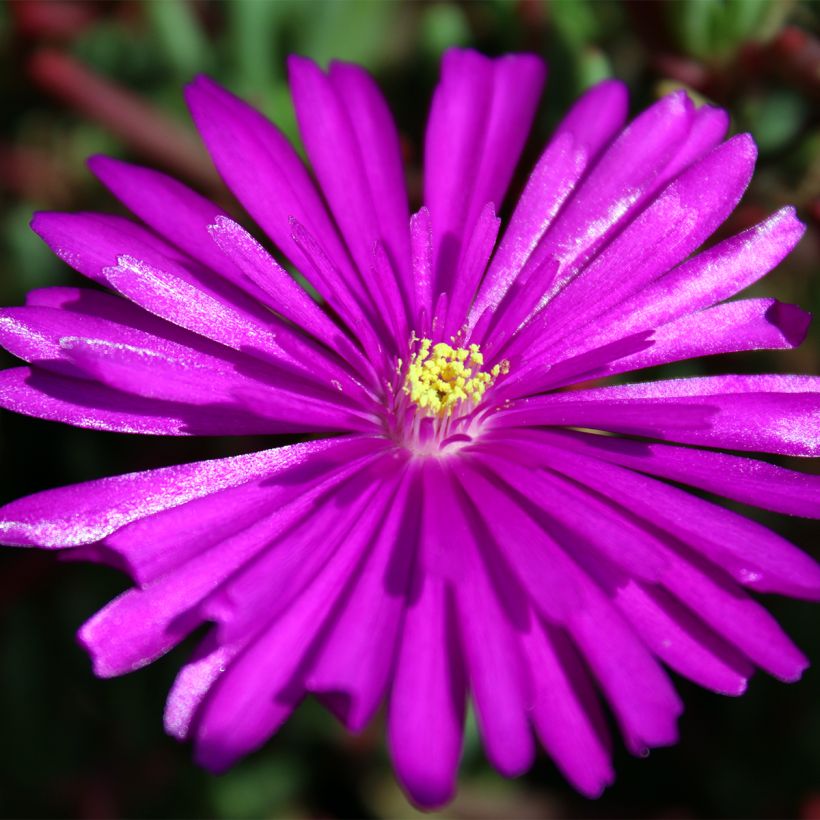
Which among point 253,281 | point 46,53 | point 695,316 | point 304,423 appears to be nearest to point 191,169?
point 46,53

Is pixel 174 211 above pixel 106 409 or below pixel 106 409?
above

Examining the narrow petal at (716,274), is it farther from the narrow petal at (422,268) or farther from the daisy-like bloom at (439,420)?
the narrow petal at (422,268)

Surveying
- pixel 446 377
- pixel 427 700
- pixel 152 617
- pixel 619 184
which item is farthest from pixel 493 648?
pixel 619 184

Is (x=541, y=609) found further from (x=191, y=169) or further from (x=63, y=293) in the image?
(x=191, y=169)

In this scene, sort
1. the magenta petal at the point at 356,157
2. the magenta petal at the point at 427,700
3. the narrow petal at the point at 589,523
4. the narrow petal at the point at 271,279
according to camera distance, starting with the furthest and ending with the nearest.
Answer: the magenta petal at the point at 356,157, the narrow petal at the point at 271,279, the narrow petal at the point at 589,523, the magenta petal at the point at 427,700

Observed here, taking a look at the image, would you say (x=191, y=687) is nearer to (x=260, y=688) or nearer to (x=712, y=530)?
(x=260, y=688)

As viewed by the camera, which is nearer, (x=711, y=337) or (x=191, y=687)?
(x=191, y=687)

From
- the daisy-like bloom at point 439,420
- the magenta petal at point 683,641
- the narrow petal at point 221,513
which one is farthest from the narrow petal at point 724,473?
the narrow petal at point 221,513
